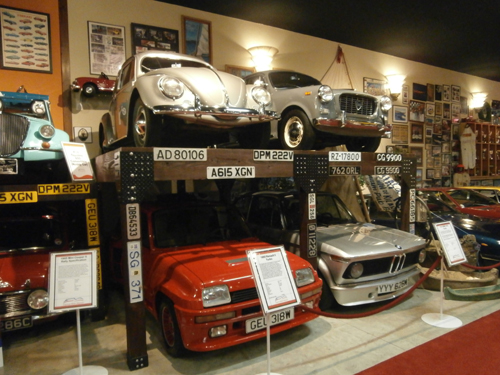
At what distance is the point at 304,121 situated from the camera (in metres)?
4.67

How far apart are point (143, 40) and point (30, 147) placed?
3260 millimetres

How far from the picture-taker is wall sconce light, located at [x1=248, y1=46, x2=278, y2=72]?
7336mm

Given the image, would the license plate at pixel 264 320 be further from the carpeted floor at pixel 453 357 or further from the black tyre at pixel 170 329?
the carpeted floor at pixel 453 357

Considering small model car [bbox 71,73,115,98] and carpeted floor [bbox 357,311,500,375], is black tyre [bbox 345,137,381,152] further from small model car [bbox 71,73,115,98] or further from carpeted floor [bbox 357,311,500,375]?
small model car [bbox 71,73,115,98]

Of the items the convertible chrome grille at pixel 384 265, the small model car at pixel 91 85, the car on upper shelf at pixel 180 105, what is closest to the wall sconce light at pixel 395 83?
the convertible chrome grille at pixel 384 265

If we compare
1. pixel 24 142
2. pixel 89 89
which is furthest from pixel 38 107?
pixel 24 142

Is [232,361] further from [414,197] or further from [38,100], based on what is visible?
[38,100]

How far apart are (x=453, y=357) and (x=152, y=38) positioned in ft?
21.4

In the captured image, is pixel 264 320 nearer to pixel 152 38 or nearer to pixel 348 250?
pixel 348 250

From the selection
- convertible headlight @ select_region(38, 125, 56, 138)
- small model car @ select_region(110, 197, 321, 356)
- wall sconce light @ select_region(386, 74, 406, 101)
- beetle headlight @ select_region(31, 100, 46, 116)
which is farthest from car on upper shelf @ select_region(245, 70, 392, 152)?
wall sconce light @ select_region(386, 74, 406, 101)

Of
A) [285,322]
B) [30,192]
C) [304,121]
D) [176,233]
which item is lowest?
[285,322]

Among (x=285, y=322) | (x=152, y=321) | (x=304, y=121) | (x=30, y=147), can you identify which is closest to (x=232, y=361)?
(x=285, y=322)

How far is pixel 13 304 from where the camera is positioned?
347 cm

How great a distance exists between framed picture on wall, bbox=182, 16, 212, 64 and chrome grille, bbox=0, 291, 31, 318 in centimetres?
503
